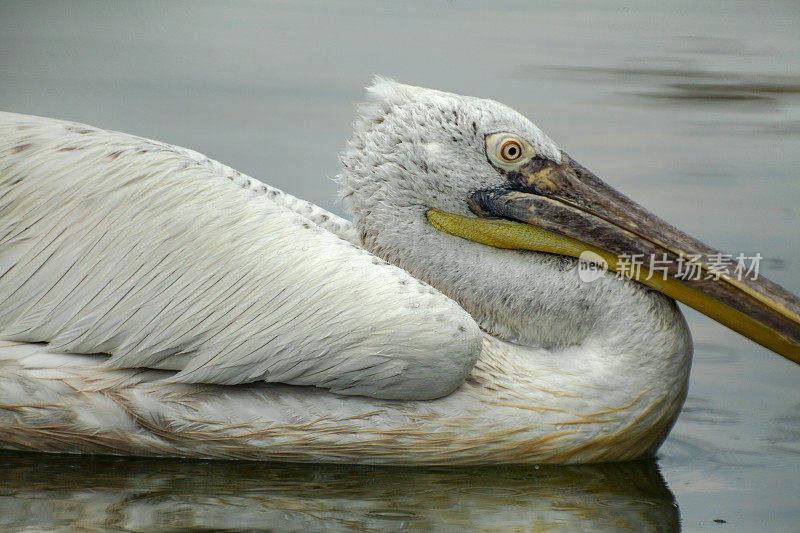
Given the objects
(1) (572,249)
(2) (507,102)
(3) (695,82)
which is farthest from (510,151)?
(3) (695,82)

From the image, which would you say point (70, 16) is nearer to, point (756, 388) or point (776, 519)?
point (756, 388)

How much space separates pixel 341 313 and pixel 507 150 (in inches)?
35.2

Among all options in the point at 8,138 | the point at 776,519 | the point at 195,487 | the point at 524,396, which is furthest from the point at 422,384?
the point at 8,138

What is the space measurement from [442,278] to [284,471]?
0.88 meters

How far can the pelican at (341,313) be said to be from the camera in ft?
11.7

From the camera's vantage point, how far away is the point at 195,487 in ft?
11.5

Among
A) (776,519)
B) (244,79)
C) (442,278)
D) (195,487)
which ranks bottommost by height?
(195,487)

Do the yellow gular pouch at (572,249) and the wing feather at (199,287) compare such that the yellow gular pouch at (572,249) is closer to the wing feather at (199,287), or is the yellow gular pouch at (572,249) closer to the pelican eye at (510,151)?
the pelican eye at (510,151)

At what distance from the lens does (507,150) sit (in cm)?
399

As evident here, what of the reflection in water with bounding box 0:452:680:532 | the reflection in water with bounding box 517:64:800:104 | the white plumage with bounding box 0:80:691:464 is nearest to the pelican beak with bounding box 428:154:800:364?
the white plumage with bounding box 0:80:691:464

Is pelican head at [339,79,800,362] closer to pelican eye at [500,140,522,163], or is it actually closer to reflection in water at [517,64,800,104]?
pelican eye at [500,140,522,163]

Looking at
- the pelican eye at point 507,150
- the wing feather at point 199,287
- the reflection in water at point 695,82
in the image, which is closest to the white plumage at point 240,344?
the wing feather at point 199,287

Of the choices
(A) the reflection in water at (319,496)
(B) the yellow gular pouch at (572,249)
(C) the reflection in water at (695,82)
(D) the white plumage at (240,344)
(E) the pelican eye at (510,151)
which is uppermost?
(C) the reflection in water at (695,82)

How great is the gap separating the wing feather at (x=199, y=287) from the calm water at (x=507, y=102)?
0.38m
